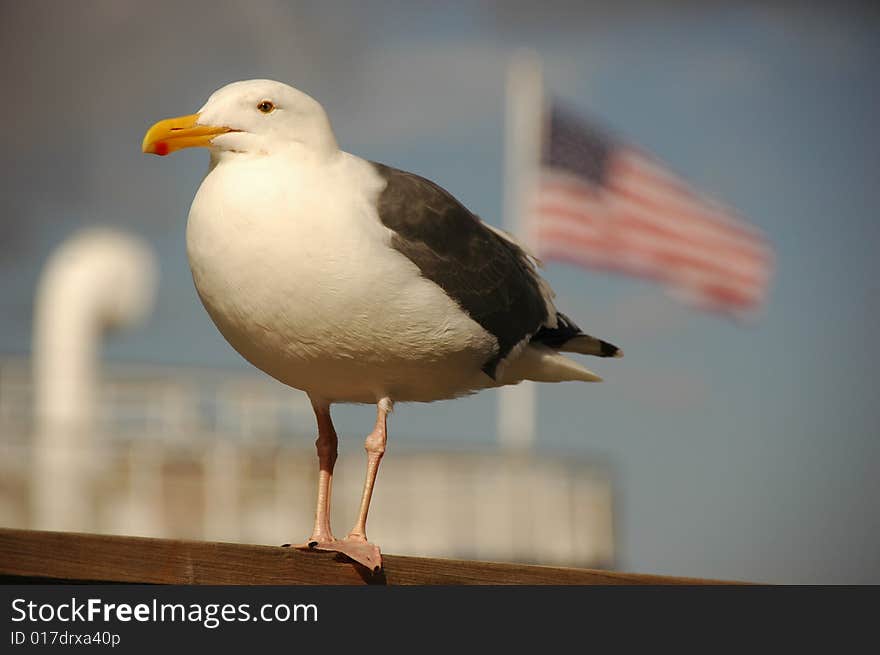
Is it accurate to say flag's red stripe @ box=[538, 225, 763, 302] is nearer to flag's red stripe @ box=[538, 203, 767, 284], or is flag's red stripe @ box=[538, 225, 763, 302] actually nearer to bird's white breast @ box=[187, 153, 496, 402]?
flag's red stripe @ box=[538, 203, 767, 284]

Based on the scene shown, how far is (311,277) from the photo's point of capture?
3428 mm

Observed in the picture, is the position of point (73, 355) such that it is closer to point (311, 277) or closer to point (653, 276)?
point (653, 276)

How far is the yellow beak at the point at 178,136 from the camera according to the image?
12.1 ft

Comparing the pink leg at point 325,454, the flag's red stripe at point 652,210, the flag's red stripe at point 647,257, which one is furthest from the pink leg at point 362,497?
the flag's red stripe at point 652,210

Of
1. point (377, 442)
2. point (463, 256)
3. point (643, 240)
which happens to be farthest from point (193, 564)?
point (643, 240)

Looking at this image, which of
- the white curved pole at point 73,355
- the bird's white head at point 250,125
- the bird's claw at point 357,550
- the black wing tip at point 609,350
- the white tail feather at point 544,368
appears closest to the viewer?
the bird's claw at point 357,550

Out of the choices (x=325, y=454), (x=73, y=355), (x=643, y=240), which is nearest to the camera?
(x=325, y=454)

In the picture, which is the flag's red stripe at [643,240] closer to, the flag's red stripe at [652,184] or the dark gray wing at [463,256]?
the flag's red stripe at [652,184]

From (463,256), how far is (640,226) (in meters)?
9.43

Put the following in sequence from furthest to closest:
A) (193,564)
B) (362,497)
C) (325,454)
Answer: (325,454) < (362,497) < (193,564)

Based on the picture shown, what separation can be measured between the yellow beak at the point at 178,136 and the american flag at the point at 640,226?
897cm
